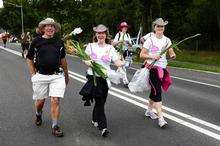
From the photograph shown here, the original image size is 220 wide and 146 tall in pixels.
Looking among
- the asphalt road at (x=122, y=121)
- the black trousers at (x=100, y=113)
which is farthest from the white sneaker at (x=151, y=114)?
the black trousers at (x=100, y=113)

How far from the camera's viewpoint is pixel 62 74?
27.9 feet

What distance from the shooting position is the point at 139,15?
1992 inches

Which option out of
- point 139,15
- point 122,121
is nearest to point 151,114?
point 122,121

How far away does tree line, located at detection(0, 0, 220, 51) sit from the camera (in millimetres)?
44756

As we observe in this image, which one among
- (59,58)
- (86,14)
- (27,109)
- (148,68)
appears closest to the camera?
(59,58)

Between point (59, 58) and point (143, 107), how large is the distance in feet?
9.99

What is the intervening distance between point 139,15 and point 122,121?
1644 inches

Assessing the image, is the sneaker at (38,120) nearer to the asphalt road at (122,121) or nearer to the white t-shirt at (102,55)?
the asphalt road at (122,121)

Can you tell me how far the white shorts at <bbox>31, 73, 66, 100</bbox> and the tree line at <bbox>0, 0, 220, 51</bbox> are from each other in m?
19.8

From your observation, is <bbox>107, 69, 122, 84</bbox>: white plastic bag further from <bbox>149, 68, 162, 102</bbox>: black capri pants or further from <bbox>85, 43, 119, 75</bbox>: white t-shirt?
<bbox>149, 68, 162, 102</bbox>: black capri pants

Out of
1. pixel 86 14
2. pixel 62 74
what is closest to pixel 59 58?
pixel 62 74

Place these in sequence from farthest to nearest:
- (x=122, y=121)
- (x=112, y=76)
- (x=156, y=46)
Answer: (x=122, y=121) → (x=156, y=46) → (x=112, y=76)

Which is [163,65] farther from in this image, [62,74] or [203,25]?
[203,25]

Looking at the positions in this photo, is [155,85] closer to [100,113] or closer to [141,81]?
[141,81]
